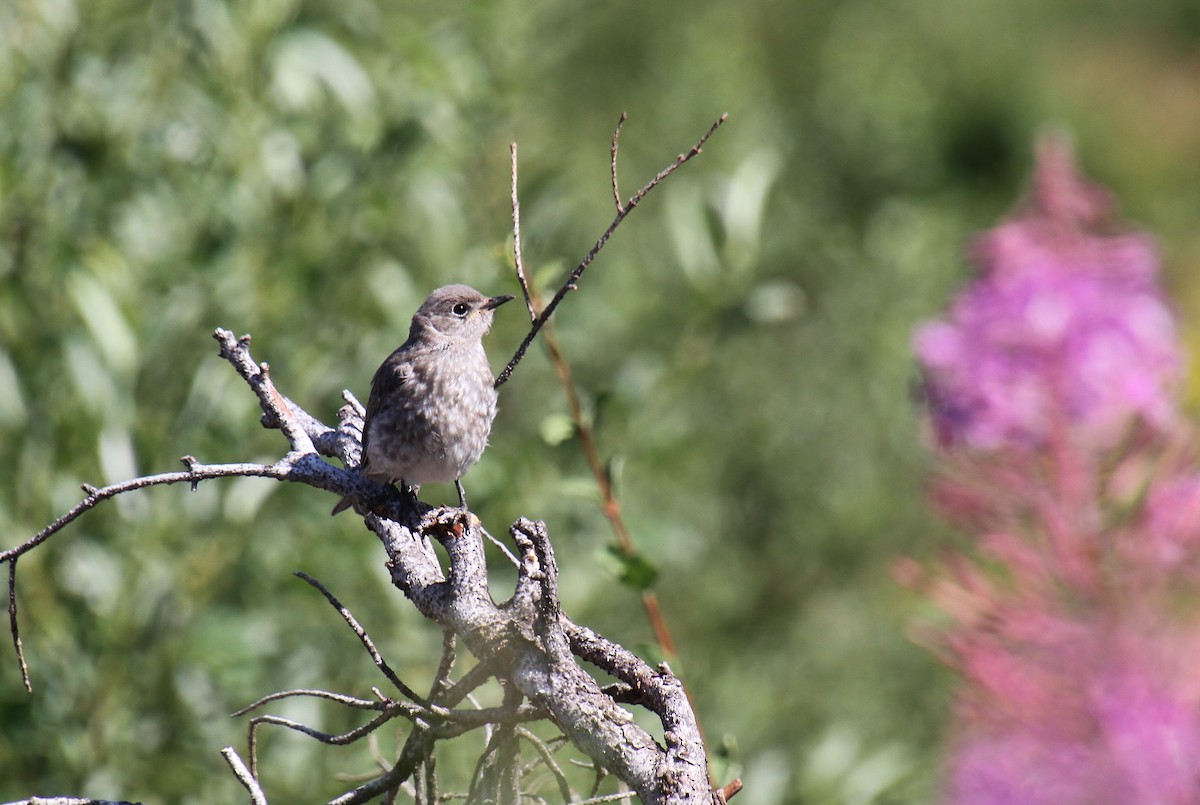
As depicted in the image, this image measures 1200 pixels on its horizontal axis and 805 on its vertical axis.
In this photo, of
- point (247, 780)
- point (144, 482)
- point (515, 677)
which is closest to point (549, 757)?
point (515, 677)

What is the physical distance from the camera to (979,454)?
2.52 metres

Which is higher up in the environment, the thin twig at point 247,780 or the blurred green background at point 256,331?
the blurred green background at point 256,331

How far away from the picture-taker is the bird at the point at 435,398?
3.46 meters

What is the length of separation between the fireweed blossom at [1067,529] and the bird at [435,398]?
1160 mm

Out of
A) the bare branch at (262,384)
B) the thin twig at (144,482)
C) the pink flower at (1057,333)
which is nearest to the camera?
the thin twig at (144,482)

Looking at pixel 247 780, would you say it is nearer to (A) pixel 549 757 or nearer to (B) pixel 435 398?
(A) pixel 549 757

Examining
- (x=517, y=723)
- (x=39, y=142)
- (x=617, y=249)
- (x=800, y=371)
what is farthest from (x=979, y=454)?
(x=800, y=371)

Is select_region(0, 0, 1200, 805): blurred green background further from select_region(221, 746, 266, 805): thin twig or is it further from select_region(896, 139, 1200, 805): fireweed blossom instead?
→ select_region(221, 746, 266, 805): thin twig

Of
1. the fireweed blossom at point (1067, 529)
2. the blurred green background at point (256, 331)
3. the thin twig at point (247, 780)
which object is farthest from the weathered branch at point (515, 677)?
the fireweed blossom at point (1067, 529)

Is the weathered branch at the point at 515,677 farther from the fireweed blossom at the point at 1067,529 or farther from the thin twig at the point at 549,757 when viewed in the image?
the fireweed blossom at the point at 1067,529

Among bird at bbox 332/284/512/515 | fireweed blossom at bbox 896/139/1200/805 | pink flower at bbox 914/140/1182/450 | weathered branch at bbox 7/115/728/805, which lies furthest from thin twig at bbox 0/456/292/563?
bird at bbox 332/284/512/515

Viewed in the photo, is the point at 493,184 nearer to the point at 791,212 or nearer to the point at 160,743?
the point at 160,743

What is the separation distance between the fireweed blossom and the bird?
1.16 m

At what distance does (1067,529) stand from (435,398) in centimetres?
177
